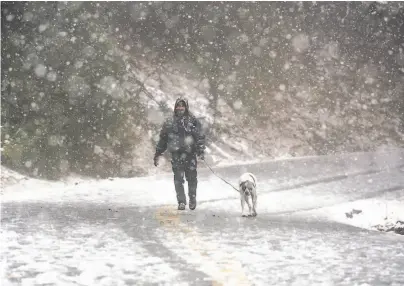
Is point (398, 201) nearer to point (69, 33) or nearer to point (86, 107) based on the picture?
point (86, 107)

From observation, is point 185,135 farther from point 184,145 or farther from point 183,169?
point 183,169

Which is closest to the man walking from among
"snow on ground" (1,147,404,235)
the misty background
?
"snow on ground" (1,147,404,235)

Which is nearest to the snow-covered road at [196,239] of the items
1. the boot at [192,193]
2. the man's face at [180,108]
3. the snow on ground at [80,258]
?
the snow on ground at [80,258]

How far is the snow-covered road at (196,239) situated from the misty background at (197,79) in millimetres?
4507

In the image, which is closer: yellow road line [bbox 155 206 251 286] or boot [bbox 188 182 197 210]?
yellow road line [bbox 155 206 251 286]

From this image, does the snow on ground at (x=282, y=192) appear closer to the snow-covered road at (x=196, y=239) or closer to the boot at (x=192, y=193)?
the snow-covered road at (x=196, y=239)

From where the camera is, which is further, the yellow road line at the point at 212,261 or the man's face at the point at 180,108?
the man's face at the point at 180,108

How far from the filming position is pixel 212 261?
643 cm

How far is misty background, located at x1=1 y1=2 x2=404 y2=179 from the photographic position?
20.5 metres

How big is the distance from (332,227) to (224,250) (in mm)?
2919

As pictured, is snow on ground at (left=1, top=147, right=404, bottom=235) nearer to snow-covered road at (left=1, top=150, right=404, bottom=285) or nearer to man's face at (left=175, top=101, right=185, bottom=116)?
snow-covered road at (left=1, top=150, right=404, bottom=285)

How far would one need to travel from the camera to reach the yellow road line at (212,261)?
5570mm

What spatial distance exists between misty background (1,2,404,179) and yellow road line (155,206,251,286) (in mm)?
10510

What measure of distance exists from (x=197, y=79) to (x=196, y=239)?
22.6 meters
